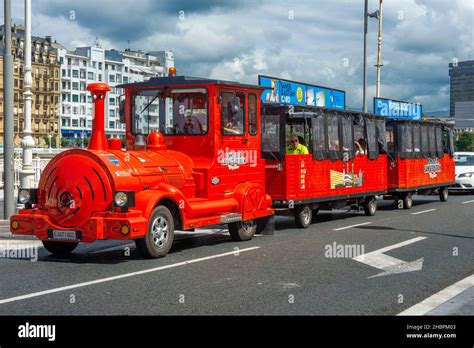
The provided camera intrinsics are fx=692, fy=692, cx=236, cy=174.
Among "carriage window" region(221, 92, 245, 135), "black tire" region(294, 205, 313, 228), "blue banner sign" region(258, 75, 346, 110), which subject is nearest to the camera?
"carriage window" region(221, 92, 245, 135)

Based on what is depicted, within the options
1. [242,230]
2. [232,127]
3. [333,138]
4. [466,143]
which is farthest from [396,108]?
[466,143]

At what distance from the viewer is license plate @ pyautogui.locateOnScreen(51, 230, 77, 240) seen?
32.7 ft

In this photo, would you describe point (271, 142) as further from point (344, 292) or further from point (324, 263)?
point (344, 292)

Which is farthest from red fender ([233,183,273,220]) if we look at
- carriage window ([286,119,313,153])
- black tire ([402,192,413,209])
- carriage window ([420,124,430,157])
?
carriage window ([420,124,430,157])

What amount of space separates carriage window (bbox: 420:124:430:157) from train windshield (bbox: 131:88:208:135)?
43.1 ft

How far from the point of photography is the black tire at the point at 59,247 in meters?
10.8

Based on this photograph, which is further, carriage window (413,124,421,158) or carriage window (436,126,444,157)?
carriage window (436,126,444,157)

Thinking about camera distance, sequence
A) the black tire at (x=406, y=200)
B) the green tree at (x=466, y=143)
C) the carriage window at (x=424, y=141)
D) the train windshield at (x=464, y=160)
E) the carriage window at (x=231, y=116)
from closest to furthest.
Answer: the carriage window at (x=231, y=116) → the black tire at (x=406, y=200) → the carriage window at (x=424, y=141) → the train windshield at (x=464, y=160) → the green tree at (x=466, y=143)

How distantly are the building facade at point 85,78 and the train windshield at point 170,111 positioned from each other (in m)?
118

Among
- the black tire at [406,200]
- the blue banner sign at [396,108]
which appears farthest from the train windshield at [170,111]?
the blue banner sign at [396,108]

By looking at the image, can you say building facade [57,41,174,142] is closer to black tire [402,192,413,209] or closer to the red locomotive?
black tire [402,192,413,209]

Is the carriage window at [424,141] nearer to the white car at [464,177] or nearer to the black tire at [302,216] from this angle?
the white car at [464,177]
